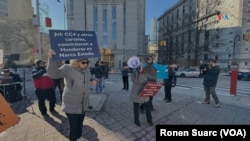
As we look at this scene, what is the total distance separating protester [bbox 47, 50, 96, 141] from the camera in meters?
3.06

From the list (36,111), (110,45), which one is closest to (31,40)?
(110,45)

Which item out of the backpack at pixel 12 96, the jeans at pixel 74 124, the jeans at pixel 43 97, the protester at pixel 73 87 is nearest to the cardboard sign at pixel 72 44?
the protester at pixel 73 87

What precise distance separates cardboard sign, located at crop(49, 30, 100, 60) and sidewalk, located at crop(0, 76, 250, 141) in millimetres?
1880

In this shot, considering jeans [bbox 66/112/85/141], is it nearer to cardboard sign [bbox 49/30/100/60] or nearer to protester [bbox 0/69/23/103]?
cardboard sign [bbox 49/30/100/60]

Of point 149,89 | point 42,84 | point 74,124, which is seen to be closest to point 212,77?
point 149,89

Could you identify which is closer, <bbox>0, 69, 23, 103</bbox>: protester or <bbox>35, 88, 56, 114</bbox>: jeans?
<bbox>35, 88, 56, 114</bbox>: jeans

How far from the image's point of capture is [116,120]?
16.9ft

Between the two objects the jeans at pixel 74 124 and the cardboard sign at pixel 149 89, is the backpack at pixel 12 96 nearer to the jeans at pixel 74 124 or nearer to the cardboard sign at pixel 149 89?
the jeans at pixel 74 124

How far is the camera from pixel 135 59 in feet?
14.5

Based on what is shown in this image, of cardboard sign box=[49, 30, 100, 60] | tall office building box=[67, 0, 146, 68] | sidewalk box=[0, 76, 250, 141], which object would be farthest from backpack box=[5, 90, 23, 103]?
tall office building box=[67, 0, 146, 68]

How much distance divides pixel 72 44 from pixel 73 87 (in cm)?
105

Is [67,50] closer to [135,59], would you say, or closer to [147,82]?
[135,59]

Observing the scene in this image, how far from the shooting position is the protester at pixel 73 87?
10.0 ft

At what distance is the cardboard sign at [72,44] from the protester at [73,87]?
0.24m
